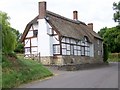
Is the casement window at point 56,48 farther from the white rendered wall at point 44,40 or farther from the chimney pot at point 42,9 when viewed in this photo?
the chimney pot at point 42,9

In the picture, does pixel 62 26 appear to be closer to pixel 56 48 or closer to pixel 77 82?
pixel 56 48

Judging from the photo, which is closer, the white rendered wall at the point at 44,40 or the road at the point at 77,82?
the road at the point at 77,82

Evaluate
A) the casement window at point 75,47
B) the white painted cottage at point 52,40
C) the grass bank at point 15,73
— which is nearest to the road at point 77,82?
the grass bank at point 15,73

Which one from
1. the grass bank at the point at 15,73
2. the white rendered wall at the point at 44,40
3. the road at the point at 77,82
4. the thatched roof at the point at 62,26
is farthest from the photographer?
the thatched roof at the point at 62,26

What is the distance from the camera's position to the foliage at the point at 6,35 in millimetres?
24331

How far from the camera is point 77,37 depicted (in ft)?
157

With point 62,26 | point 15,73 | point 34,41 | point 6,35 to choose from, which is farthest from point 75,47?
point 15,73

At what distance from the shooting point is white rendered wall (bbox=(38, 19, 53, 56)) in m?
43.7

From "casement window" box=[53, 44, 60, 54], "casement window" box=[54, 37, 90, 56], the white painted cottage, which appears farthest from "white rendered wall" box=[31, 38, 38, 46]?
"casement window" box=[54, 37, 90, 56]

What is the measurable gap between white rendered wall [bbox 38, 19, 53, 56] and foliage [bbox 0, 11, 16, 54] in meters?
18.0

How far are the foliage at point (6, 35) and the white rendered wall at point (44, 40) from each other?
58.9ft

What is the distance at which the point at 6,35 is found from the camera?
975 inches

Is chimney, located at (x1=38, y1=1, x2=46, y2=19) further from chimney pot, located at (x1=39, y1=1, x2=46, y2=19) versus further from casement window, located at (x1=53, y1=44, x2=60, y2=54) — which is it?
casement window, located at (x1=53, y1=44, x2=60, y2=54)

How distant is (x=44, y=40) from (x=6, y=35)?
1966cm
